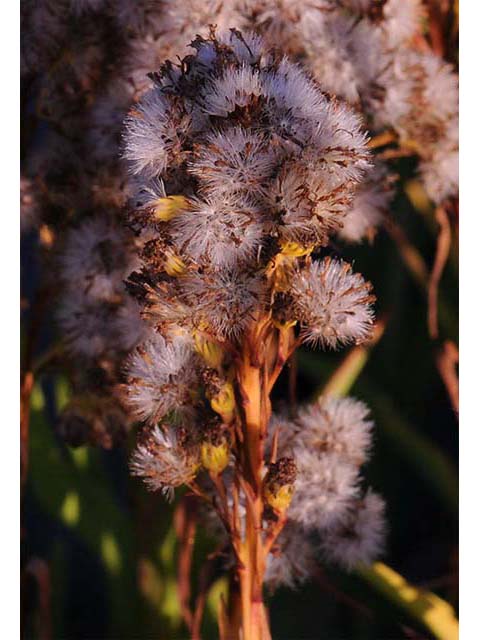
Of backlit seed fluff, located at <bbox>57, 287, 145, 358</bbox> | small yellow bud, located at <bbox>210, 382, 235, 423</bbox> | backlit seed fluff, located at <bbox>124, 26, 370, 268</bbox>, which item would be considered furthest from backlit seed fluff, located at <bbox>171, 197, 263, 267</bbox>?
backlit seed fluff, located at <bbox>57, 287, 145, 358</bbox>

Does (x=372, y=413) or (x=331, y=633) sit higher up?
(x=372, y=413)

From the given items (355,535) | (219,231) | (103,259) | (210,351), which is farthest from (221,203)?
(355,535)

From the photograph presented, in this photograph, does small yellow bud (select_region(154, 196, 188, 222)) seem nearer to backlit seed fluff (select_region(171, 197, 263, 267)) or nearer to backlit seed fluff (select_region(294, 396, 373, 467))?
backlit seed fluff (select_region(171, 197, 263, 267))

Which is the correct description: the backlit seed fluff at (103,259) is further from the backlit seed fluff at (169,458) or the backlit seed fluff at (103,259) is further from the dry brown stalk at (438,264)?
the dry brown stalk at (438,264)
